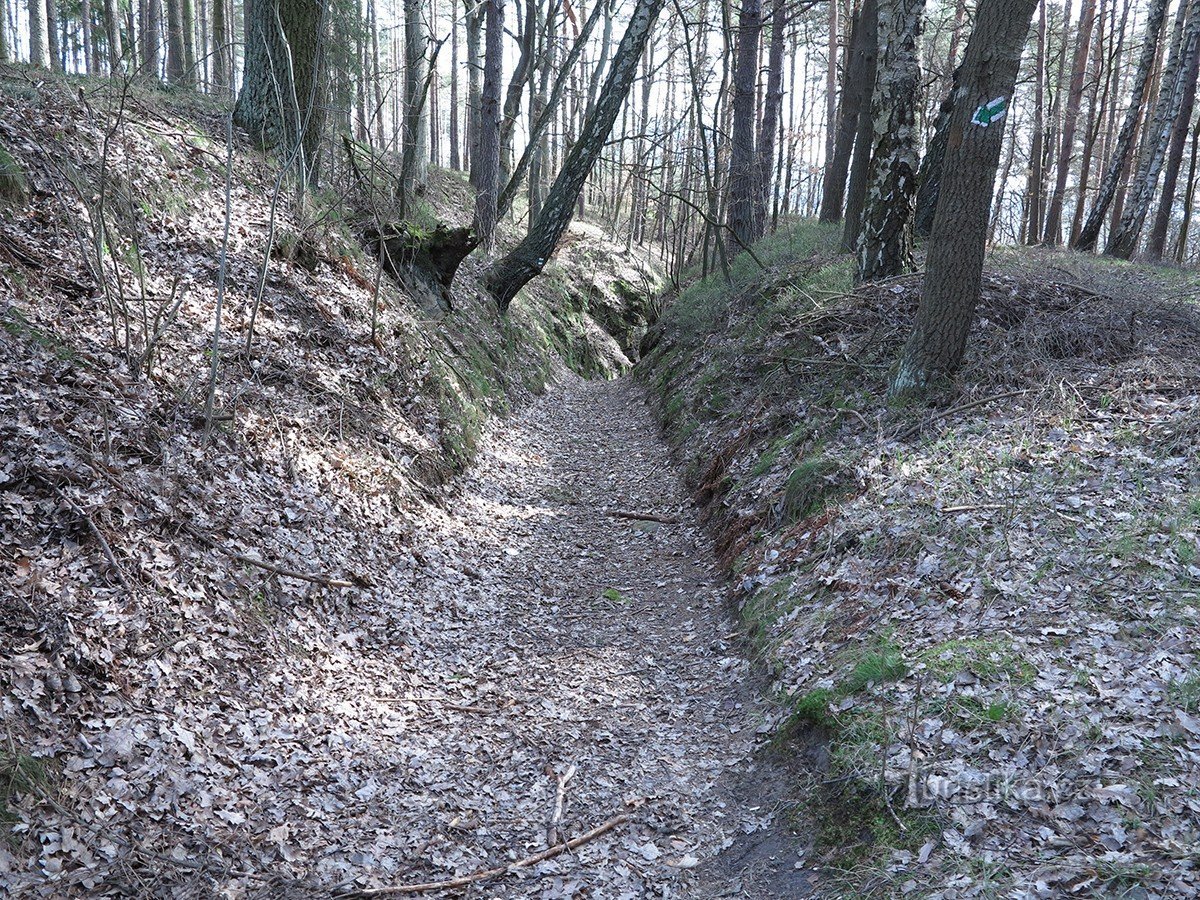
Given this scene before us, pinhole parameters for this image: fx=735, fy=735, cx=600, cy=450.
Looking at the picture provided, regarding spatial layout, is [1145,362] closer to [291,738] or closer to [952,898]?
[952,898]

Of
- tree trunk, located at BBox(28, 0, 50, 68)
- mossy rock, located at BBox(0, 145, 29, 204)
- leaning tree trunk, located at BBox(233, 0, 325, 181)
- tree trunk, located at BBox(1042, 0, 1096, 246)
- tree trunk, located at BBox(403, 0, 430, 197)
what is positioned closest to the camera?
mossy rock, located at BBox(0, 145, 29, 204)

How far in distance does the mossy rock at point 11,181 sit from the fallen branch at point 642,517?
22.0 feet

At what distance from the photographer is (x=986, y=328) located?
26.3 ft

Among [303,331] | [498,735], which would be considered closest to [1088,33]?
[303,331]

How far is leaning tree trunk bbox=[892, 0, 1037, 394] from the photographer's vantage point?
21.7 feet

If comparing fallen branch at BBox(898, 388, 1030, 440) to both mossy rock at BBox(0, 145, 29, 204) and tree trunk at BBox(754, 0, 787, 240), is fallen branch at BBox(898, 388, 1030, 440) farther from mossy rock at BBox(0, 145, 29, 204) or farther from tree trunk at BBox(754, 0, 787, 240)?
tree trunk at BBox(754, 0, 787, 240)

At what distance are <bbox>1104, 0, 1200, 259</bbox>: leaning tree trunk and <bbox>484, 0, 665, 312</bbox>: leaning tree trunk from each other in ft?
38.3

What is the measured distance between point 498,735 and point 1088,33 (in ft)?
87.3

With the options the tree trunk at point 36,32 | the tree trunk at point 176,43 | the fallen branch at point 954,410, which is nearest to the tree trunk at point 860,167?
the fallen branch at point 954,410

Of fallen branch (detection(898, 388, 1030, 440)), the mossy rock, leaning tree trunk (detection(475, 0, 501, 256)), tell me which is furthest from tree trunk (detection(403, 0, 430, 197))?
fallen branch (detection(898, 388, 1030, 440))

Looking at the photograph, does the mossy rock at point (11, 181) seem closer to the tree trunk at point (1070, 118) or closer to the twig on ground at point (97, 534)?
the twig on ground at point (97, 534)

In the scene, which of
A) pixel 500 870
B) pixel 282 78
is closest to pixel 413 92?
pixel 282 78

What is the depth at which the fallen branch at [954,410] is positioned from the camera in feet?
22.9

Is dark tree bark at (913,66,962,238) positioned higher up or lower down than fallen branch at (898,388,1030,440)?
higher up
